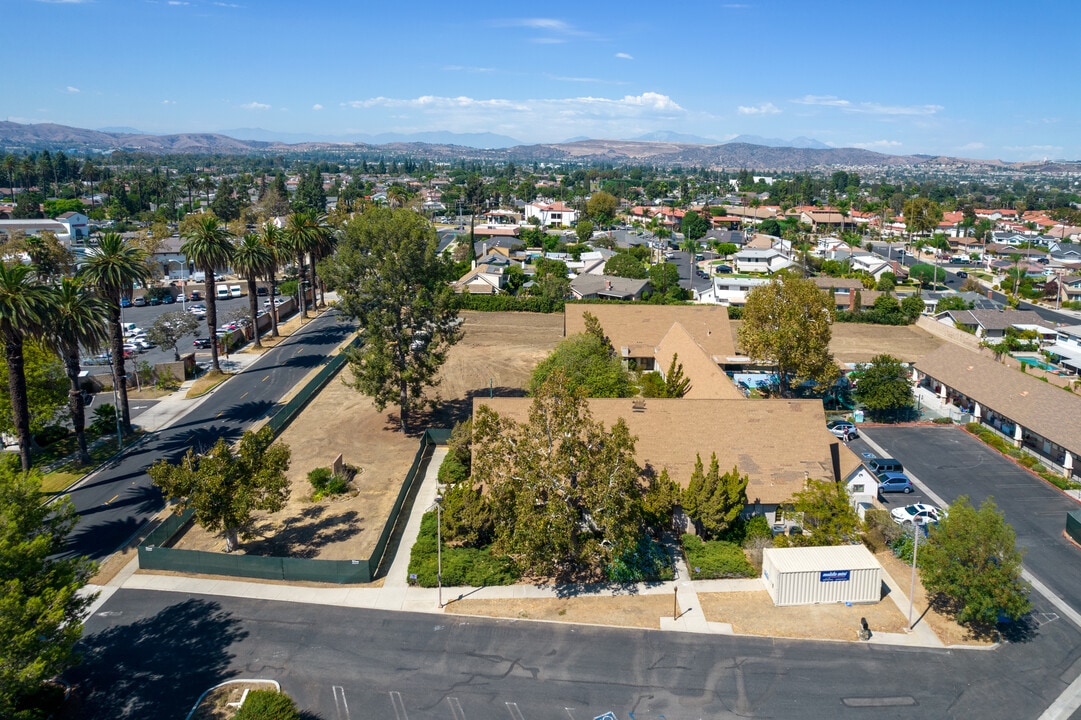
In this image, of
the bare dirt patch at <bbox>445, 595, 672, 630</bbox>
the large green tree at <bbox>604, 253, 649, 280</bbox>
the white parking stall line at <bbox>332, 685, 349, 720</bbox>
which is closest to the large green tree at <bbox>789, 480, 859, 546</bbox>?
the bare dirt patch at <bbox>445, 595, 672, 630</bbox>

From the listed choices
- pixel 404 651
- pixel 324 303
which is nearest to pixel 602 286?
pixel 324 303

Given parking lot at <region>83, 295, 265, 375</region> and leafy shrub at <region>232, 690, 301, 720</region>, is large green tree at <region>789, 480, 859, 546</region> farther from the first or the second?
parking lot at <region>83, 295, 265, 375</region>

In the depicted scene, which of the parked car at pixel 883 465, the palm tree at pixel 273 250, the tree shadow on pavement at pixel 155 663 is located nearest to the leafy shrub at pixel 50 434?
the tree shadow on pavement at pixel 155 663

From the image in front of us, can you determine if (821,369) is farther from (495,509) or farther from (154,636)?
(154,636)

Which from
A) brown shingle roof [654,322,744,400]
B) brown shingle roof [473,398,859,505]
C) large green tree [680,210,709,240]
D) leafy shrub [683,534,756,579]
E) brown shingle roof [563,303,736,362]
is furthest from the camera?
large green tree [680,210,709,240]

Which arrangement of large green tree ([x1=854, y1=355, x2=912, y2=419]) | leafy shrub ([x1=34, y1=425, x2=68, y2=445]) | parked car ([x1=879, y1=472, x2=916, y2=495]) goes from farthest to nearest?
large green tree ([x1=854, y1=355, x2=912, y2=419]) → leafy shrub ([x1=34, y1=425, x2=68, y2=445]) → parked car ([x1=879, y1=472, x2=916, y2=495])

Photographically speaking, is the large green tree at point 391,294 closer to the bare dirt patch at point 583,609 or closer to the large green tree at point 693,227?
the bare dirt patch at point 583,609

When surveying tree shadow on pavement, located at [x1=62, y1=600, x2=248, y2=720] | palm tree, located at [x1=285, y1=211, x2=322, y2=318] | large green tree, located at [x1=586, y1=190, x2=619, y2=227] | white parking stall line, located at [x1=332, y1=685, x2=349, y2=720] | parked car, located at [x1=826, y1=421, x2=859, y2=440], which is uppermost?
large green tree, located at [x1=586, y1=190, x2=619, y2=227]

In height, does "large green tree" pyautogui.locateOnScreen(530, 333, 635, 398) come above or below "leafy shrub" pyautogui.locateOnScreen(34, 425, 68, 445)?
above

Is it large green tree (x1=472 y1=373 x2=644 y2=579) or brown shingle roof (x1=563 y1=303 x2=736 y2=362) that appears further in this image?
brown shingle roof (x1=563 y1=303 x2=736 y2=362)
